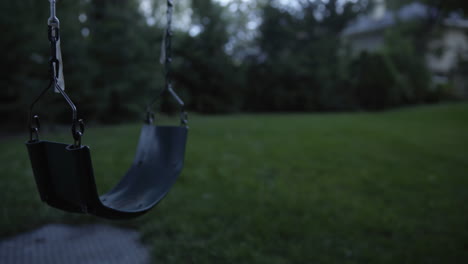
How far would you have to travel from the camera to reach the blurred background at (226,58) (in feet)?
20.1

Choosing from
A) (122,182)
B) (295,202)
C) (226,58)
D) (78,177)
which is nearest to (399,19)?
(226,58)

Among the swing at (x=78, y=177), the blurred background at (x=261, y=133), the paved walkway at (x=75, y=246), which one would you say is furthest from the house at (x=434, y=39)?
the swing at (x=78, y=177)

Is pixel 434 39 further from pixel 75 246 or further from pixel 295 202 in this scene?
pixel 75 246

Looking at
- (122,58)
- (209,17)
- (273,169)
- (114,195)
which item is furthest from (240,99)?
(114,195)

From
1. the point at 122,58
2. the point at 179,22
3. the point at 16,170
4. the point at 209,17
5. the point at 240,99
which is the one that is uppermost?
the point at 179,22

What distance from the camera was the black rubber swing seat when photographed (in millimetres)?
1075

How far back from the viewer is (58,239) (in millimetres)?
2203

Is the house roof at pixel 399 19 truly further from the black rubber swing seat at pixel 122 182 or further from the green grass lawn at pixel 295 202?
the black rubber swing seat at pixel 122 182

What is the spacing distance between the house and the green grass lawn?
10.6 meters

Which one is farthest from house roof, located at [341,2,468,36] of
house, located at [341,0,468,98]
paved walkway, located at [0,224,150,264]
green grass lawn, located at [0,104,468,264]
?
paved walkway, located at [0,224,150,264]

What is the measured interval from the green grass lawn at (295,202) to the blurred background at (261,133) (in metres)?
0.01

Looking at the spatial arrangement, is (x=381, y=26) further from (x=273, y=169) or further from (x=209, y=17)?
(x=273, y=169)

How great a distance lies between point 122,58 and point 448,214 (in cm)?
677

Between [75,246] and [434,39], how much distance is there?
18.1 meters
